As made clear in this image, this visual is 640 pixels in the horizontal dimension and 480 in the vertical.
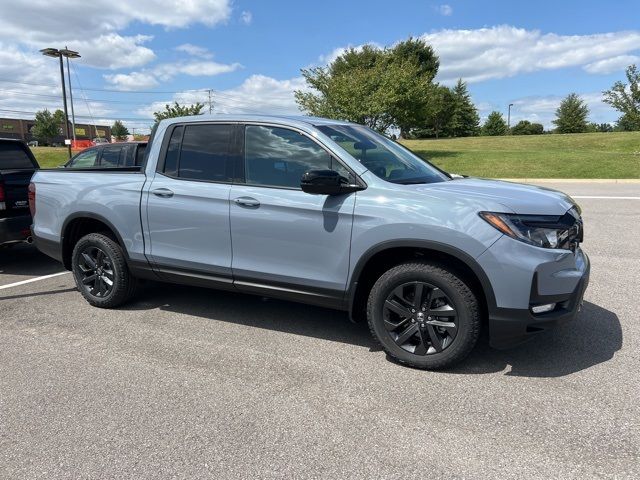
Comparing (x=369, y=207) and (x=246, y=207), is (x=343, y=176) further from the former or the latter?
(x=246, y=207)

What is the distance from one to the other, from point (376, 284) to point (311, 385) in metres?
0.85

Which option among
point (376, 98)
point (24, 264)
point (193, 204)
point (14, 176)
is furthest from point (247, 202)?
point (376, 98)

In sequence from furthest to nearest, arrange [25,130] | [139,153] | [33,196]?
1. [25,130]
2. [139,153]
3. [33,196]

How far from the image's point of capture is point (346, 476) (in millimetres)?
2549

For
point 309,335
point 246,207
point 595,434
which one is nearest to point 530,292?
point 595,434

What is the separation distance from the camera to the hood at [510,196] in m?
3.39

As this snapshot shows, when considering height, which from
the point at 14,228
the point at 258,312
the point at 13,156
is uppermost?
the point at 13,156

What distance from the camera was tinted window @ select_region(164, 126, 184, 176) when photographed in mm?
4641

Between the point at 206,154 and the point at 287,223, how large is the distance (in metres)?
1.10

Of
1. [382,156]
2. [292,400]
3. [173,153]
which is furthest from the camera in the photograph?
[173,153]

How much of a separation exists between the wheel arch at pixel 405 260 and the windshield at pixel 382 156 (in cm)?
54

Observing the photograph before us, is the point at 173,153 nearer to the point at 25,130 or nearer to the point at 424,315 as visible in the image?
the point at 424,315

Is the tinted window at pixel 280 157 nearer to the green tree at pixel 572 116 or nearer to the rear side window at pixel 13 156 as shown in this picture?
the rear side window at pixel 13 156

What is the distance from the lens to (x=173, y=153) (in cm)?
468
